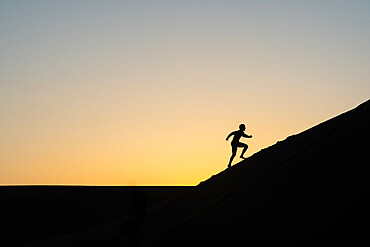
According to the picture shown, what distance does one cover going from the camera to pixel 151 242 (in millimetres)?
11914

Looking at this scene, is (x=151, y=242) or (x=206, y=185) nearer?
(x=151, y=242)

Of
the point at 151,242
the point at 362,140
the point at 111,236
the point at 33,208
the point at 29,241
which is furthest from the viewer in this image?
the point at 33,208

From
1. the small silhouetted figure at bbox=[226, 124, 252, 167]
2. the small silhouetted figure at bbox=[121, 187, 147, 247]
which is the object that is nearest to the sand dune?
the small silhouetted figure at bbox=[121, 187, 147, 247]

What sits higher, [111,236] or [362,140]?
[111,236]

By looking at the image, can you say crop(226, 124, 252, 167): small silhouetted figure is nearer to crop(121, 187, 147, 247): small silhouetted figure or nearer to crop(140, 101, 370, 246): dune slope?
crop(140, 101, 370, 246): dune slope

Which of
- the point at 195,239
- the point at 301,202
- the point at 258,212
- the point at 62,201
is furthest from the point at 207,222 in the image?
the point at 62,201

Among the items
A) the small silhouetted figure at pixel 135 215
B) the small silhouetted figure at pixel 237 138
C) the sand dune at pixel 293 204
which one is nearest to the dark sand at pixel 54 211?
the small silhouetted figure at pixel 237 138

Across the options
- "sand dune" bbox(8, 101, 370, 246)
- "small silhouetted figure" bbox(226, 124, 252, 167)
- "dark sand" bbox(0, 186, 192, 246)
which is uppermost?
"dark sand" bbox(0, 186, 192, 246)

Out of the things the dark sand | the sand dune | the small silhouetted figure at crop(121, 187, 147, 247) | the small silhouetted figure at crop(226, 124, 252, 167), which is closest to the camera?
the sand dune

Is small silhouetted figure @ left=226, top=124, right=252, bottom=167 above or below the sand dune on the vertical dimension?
above

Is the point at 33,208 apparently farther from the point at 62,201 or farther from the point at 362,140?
the point at 362,140

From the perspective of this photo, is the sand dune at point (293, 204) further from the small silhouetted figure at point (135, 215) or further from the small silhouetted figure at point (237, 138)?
the small silhouetted figure at point (237, 138)

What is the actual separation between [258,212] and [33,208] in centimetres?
2105

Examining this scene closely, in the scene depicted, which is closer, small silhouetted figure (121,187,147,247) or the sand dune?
the sand dune
